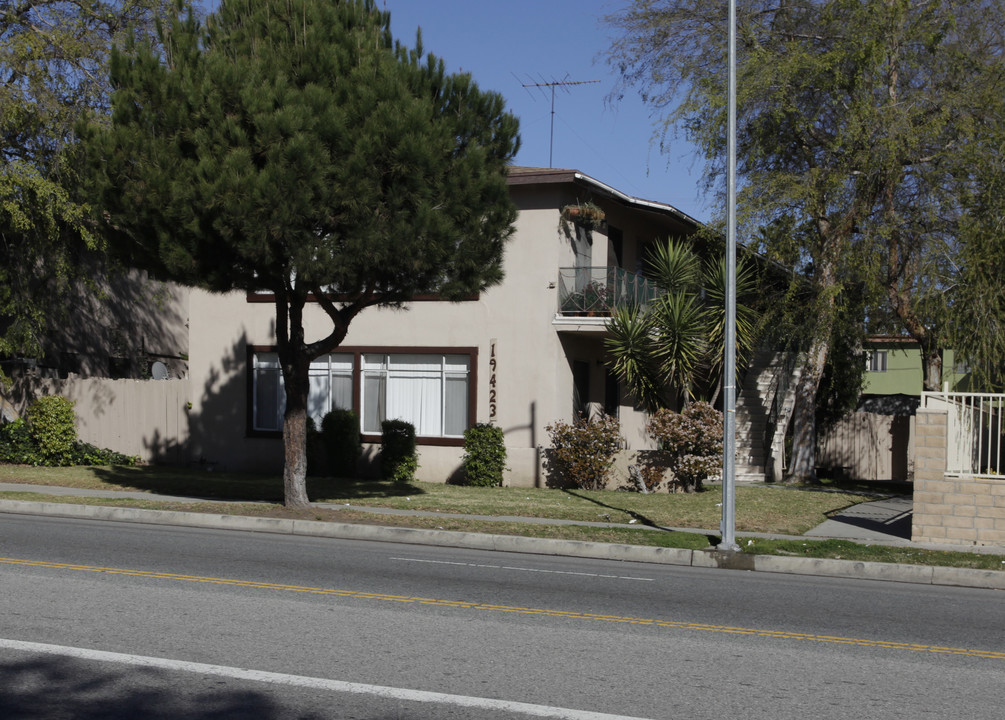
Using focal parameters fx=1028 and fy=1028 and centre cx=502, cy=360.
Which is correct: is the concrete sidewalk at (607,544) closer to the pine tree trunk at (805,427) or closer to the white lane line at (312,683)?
the pine tree trunk at (805,427)

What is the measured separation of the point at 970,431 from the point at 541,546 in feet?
20.4

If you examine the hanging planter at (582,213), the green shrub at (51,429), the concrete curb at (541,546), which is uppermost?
the hanging planter at (582,213)

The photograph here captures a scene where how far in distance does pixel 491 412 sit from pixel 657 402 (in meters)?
3.48

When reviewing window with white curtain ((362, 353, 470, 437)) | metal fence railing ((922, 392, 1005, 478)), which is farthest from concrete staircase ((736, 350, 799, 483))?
metal fence railing ((922, 392, 1005, 478))

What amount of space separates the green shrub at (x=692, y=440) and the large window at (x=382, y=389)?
4.14m

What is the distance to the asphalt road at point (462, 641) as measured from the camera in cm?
593

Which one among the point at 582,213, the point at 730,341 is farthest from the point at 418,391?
the point at 730,341

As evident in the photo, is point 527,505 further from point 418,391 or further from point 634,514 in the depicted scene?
point 418,391

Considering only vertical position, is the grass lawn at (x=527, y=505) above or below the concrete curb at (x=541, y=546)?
above

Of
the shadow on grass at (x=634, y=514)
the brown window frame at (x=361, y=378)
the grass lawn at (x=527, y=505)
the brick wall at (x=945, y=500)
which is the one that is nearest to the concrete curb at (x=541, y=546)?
the grass lawn at (x=527, y=505)

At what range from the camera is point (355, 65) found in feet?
47.9

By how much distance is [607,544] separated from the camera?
13.3 m

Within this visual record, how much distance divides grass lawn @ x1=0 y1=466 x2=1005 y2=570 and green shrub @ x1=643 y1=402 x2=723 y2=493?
0.54m

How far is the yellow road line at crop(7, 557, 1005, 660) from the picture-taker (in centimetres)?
767
